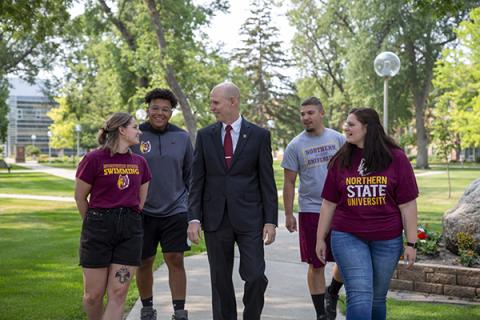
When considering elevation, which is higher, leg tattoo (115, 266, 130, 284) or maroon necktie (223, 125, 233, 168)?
maroon necktie (223, 125, 233, 168)

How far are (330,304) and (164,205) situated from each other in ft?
6.27

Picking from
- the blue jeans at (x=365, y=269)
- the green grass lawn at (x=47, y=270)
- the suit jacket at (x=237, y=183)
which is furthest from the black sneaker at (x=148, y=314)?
the blue jeans at (x=365, y=269)

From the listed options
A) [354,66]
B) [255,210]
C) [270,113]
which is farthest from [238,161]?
[270,113]

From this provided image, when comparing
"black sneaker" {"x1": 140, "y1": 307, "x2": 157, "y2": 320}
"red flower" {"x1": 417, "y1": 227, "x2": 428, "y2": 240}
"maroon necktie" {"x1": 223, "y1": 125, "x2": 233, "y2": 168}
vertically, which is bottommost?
"black sneaker" {"x1": 140, "y1": 307, "x2": 157, "y2": 320}

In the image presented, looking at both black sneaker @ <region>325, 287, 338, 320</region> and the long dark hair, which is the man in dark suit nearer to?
the long dark hair

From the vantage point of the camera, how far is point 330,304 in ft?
18.8

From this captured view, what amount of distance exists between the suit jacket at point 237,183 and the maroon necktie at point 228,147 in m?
0.03

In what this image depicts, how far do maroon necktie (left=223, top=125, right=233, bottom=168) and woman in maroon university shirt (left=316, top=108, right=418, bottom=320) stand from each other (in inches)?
33.0

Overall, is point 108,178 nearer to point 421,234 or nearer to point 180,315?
point 180,315

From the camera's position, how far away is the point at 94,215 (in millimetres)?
4320

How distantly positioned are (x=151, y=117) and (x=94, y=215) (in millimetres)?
1435

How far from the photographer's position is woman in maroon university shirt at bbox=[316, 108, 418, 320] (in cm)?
403

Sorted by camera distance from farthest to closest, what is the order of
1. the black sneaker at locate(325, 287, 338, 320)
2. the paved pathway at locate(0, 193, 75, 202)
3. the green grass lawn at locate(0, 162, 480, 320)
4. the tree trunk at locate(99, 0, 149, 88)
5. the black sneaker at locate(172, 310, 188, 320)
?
the tree trunk at locate(99, 0, 149, 88), the paved pathway at locate(0, 193, 75, 202), the green grass lawn at locate(0, 162, 480, 320), the black sneaker at locate(325, 287, 338, 320), the black sneaker at locate(172, 310, 188, 320)

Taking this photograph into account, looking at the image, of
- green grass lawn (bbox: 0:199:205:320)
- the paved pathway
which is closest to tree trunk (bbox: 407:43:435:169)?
the paved pathway
